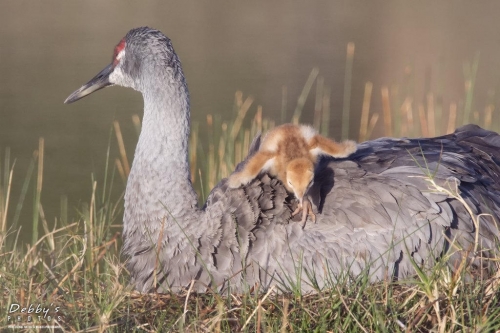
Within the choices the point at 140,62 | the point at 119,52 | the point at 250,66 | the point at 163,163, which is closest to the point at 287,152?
the point at 163,163

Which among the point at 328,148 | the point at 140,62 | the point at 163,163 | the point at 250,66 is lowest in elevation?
the point at 250,66

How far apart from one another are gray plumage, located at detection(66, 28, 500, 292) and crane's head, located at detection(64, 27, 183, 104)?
0.13 ft

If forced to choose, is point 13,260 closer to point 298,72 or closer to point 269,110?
point 269,110

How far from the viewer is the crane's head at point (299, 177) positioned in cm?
349

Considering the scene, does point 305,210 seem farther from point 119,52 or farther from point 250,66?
point 250,66

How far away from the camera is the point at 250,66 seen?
12.0 m

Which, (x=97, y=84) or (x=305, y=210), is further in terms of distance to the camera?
(x=97, y=84)

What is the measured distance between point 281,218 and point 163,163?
0.63m

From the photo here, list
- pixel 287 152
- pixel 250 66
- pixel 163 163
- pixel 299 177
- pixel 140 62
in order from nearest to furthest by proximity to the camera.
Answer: pixel 299 177 → pixel 287 152 → pixel 163 163 → pixel 140 62 → pixel 250 66

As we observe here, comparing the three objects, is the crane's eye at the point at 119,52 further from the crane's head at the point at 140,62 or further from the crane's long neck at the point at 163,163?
the crane's long neck at the point at 163,163

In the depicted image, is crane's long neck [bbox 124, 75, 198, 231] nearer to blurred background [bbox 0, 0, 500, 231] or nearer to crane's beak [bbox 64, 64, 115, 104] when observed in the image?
crane's beak [bbox 64, 64, 115, 104]

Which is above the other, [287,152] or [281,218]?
[287,152]

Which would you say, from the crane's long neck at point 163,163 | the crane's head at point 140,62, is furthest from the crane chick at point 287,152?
the crane's head at point 140,62

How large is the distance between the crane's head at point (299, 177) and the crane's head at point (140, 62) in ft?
2.91
